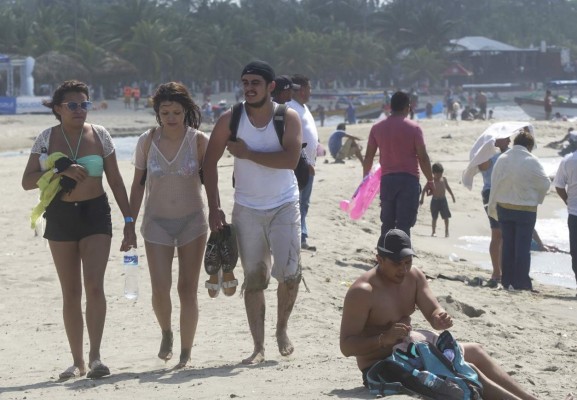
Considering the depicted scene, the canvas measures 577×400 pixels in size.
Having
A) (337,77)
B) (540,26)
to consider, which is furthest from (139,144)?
(540,26)

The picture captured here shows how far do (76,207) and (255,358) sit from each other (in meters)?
1.32

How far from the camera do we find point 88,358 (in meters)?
6.75

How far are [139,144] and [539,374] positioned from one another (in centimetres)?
261

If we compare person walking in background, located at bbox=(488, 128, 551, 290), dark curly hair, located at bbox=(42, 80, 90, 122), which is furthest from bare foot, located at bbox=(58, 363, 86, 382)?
person walking in background, located at bbox=(488, 128, 551, 290)

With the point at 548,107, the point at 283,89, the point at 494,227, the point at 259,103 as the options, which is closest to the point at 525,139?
the point at 494,227

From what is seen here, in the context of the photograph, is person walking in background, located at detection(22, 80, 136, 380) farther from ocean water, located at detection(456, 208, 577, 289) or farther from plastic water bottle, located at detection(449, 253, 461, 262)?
plastic water bottle, located at detection(449, 253, 461, 262)

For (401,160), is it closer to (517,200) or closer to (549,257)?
(517,200)

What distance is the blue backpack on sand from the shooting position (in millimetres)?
5102

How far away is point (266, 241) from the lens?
21.5 feet

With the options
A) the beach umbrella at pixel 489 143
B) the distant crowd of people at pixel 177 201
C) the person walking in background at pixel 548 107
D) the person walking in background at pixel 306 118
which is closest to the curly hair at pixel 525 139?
the beach umbrella at pixel 489 143

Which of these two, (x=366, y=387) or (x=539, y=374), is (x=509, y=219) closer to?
(x=539, y=374)

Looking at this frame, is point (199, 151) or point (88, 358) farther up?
point (199, 151)

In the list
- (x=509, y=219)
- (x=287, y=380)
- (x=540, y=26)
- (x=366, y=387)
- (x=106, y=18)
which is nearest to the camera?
(x=366, y=387)

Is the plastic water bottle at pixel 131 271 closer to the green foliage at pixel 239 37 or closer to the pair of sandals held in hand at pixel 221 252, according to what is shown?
the pair of sandals held in hand at pixel 221 252
